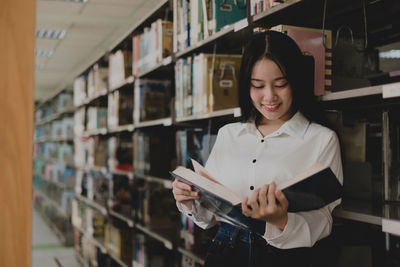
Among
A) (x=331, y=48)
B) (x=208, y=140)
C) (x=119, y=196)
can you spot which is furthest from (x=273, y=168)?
(x=119, y=196)

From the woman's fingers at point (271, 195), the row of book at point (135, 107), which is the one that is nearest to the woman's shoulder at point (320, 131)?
the woman's fingers at point (271, 195)

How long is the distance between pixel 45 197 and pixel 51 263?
12.3ft

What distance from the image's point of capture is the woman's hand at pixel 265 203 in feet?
3.84

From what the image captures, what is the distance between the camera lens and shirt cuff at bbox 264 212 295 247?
50.9 inches

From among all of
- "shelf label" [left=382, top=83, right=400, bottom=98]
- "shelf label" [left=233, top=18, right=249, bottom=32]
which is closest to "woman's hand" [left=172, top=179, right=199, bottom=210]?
"shelf label" [left=382, top=83, right=400, bottom=98]

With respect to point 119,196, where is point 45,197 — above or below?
below

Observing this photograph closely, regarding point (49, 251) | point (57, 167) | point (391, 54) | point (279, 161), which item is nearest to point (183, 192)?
point (279, 161)

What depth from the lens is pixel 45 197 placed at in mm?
8953

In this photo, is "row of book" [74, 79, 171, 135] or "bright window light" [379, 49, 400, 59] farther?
"row of book" [74, 79, 171, 135]

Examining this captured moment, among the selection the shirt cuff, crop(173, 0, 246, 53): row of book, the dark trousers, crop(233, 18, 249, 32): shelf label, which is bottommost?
the dark trousers

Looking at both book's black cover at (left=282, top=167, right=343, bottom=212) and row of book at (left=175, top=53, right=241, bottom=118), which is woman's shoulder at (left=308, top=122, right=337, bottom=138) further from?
row of book at (left=175, top=53, right=241, bottom=118)

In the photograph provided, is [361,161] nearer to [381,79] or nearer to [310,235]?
[381,79]

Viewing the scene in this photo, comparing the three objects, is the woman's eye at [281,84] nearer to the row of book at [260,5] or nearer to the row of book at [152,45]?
the row of book at [260,5]

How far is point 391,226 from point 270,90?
21.5 inches
